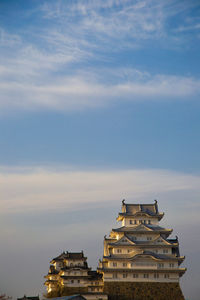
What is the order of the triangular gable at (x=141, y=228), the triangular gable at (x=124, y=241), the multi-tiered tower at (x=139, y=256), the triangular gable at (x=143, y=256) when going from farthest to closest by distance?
1. the triangular gable at (x=141, y=228)
2. the triangular gable at (x=124, y=241)
3. the triangular gable at (x=143, y=256)
4. the multi-tiered tower at (x=139, y=256)

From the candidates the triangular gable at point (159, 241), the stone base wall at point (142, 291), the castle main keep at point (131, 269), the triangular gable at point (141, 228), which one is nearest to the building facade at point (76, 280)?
the castle main keep at point (131, 269)

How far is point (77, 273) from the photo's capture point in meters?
68.6

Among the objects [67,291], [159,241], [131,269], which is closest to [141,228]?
[159,241]

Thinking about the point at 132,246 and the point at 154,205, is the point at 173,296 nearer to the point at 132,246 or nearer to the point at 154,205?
the point at 132,246

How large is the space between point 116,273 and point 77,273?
6.02 metres

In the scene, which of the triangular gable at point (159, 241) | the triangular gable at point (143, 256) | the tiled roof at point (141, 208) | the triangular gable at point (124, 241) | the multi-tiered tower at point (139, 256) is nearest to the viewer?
the multi-tiered tower at point (139, 256)

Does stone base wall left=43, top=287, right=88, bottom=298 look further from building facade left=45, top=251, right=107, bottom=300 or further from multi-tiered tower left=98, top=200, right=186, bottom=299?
multi-tiered tower left=98, top=200, right=186, bottom=299

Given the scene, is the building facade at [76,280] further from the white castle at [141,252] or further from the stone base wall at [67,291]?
the white castle at [141,252]

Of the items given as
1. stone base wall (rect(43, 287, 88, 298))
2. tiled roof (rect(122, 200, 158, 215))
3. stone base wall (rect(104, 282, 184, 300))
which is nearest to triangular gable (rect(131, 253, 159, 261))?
stone base wall (rect(104, 282, 184, 300))

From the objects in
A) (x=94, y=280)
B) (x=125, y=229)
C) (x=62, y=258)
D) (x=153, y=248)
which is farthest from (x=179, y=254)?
(x=62, y=258)

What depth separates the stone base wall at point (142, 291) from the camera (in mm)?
65375

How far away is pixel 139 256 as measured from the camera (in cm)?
6712

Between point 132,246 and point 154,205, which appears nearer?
point 132,246

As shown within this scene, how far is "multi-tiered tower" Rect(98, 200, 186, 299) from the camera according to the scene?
66.6m
